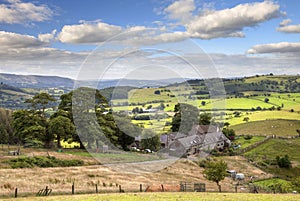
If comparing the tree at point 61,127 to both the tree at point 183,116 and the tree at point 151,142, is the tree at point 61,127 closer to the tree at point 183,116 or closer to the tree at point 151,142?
the tree at point 151,142

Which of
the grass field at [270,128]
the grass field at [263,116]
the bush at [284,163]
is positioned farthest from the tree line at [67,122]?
Result: the grass field at [263,116]

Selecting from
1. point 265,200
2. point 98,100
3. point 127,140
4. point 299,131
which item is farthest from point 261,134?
point 265,200

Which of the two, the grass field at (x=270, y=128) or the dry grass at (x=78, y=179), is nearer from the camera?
the dry grass at (x=78, y=179)

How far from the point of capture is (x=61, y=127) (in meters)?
50.9

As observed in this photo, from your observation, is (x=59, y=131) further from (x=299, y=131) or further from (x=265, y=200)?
(x=299, y=131)

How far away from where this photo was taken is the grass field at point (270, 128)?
367 ft

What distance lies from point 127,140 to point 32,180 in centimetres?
3102

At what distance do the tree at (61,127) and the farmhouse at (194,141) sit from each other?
52.8ft

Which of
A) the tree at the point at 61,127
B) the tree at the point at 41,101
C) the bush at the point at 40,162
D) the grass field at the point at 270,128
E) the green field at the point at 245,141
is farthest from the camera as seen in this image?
the grass field at the point at 270,128

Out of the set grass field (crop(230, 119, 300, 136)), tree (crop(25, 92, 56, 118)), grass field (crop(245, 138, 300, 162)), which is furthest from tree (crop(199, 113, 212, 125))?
tree (crop(25, 92, 56, 118))

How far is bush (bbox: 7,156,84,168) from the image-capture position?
3681 centimetres

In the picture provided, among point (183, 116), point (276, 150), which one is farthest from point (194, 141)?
point (276, 150)

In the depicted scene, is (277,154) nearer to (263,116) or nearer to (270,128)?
(270,128)

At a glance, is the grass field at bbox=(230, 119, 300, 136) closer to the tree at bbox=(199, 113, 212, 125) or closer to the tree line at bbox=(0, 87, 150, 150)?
the tree at bbox=(199, 113, 212, 125)
